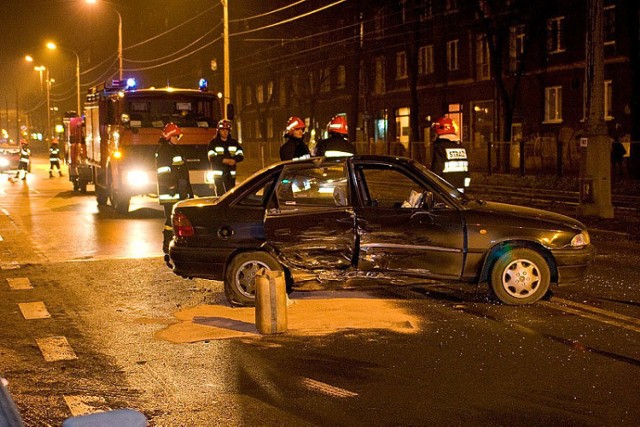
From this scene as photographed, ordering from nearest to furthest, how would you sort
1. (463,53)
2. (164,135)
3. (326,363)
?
(326,363) → (164,135) → (463,53)

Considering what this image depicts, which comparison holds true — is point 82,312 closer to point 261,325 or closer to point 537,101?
point 261,325

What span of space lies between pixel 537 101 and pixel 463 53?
6.37 m

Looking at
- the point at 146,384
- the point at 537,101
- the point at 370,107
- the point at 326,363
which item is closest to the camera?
the point at 146,384

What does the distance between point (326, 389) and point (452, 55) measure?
4536 centimetres

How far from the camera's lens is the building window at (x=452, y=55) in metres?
49.4

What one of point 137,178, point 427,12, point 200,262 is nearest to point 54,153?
point 137,178

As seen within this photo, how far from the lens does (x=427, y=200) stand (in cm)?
877

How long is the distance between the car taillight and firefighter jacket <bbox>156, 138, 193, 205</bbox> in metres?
5.75

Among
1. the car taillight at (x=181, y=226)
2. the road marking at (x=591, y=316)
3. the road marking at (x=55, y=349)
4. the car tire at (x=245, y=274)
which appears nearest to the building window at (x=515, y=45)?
the road marking at (x=591, y=316)

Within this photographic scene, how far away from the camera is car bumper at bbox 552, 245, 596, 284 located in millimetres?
8758

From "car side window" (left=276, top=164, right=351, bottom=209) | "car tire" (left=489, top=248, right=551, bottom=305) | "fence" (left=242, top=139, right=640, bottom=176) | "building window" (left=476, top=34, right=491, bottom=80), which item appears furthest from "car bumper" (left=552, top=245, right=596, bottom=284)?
"building window" (left=476, top=34, right=491, bottom=80)

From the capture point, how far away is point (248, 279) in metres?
8.98

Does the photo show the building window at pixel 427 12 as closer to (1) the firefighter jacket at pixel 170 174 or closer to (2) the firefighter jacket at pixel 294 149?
(1) the firefighter jacket at pixel 170 174

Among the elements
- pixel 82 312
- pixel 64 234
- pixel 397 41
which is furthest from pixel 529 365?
pixel 397 41
